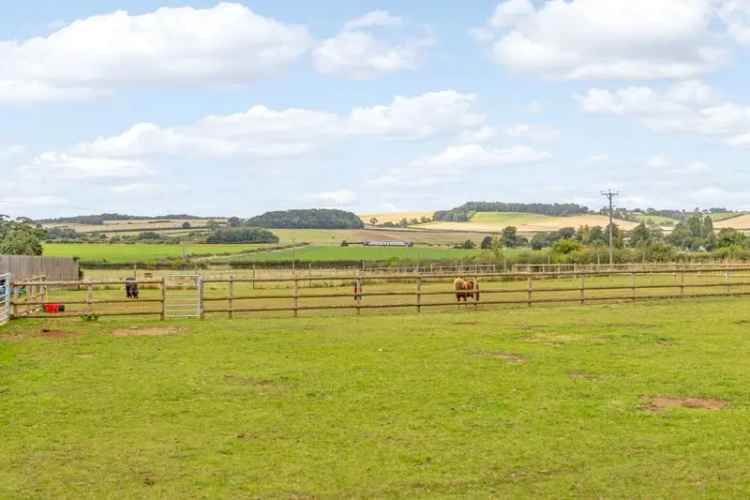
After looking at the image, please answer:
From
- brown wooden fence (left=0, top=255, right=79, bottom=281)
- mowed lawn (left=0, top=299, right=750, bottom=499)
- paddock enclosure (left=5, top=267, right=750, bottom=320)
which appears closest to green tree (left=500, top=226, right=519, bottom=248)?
paddock enclosure (left=5, top=267, right=750, bottom=320)

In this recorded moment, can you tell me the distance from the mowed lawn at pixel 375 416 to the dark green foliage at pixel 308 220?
14074 centimetres

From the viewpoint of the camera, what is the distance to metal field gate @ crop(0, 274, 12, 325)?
72.9ft

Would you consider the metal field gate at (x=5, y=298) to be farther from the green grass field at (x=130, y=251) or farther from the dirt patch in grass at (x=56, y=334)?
the green grass field at (x=130, y=251)

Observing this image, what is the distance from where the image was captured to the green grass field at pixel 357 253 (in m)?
103

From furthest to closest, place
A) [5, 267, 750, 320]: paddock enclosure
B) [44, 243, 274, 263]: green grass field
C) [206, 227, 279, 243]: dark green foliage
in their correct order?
[206, 227, 279, 243]: dark green foliage, [44, 243, 274, 263]: green grass field, [5, 267, 750, 320]: paddock enclosure

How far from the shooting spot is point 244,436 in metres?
9.99

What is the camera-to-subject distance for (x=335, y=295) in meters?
23.2

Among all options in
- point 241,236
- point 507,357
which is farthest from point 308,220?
point 507,357

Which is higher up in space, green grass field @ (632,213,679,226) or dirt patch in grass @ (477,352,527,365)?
green grass field @ (632,213,679,226)

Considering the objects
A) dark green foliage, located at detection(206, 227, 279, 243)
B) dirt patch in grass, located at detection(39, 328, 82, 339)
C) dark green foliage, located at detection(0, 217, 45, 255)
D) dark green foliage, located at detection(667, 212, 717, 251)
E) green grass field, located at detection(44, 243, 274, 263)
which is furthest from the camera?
dark green foliage, located at detection(667, 212, 717, 251)

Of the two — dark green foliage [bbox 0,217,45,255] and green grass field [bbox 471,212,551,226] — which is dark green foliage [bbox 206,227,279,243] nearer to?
green grass field [bbox 471,212,551,226]

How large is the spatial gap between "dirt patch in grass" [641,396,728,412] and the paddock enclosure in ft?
33.1

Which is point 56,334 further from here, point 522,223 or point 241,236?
point 522,223

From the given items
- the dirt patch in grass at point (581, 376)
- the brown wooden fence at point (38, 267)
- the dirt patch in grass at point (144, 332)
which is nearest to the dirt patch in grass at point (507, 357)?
the dirt patch in grass at point (581, 376)
